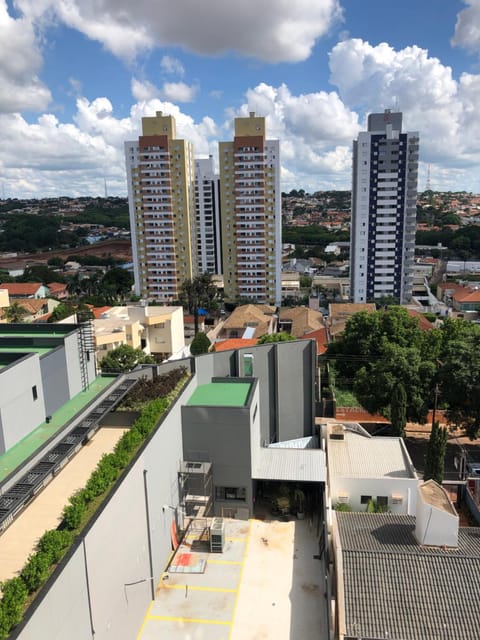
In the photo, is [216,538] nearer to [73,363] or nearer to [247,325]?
[73,363]

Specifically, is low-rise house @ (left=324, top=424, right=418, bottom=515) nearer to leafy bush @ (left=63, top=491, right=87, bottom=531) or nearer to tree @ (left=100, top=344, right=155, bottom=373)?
leafy bush @ (left=63, top=491, right=87, bottom=531)

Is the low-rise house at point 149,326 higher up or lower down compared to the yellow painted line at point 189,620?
higher up

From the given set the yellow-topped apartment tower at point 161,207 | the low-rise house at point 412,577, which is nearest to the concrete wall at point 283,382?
the low-rise house at point 412,577

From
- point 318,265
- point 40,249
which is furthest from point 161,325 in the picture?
point 40,249

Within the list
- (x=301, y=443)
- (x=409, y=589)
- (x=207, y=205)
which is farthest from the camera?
(x=207, y=205)

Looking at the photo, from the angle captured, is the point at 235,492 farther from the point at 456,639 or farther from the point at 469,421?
the point at 469,421

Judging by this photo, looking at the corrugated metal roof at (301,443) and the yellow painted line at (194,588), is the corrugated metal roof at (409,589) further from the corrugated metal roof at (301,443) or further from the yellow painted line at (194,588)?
the corrugated metal roof at (301,443)

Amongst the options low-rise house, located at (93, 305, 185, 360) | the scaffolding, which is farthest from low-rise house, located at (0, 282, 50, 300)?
the scaffolding

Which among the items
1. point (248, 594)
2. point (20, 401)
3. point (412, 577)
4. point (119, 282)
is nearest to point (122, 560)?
point (248, 594)
